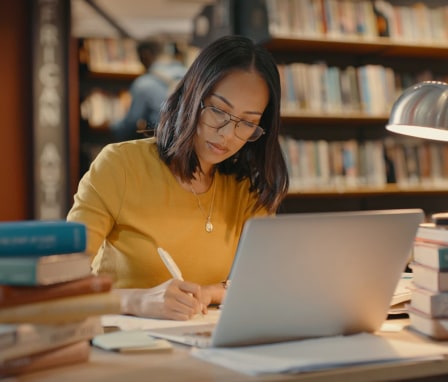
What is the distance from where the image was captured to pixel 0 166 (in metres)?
3.79

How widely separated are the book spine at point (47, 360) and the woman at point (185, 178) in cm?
62

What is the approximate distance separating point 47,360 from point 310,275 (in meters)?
0.40

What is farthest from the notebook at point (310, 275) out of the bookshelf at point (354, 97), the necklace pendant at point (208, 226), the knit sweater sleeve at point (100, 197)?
the bookshelf at point (354, 97)

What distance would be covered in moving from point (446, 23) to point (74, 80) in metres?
2.07

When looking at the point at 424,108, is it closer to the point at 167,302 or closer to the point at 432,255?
the point at 432,255

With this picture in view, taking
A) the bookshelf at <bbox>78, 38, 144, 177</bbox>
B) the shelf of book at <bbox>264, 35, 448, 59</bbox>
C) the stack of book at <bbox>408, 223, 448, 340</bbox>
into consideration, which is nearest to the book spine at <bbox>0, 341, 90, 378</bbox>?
the stack of book at <bbox>408, 223, 448, 340</bbox>

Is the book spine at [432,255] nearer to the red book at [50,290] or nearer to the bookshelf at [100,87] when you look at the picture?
the red book at [50,290]

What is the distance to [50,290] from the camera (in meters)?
0.94

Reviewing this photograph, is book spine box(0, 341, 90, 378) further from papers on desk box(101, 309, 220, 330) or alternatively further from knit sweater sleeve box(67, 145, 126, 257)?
knit sweater sleeve box(67, 145, 126, 257)

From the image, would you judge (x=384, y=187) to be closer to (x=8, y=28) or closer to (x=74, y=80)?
(x=74, y=80)

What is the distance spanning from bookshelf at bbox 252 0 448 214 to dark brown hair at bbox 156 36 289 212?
1559 millimetres

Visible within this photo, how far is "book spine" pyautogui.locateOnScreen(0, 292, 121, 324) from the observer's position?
0.90 metres

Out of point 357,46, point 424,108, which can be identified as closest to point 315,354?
point 424,108

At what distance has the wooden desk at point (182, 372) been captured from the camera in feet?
2.87
